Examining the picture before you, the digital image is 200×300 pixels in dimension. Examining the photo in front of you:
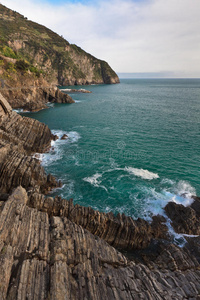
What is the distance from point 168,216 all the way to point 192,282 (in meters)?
10.0

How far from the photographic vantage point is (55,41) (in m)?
188

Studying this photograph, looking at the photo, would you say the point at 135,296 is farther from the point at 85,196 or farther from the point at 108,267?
the point at 85,196

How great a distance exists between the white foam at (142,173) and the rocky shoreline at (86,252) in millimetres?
7838

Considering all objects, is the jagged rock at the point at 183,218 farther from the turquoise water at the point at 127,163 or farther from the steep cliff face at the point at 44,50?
the steep cliff face at the point at 44,50

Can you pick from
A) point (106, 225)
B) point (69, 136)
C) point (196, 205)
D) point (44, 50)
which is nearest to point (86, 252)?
point (106, 225)

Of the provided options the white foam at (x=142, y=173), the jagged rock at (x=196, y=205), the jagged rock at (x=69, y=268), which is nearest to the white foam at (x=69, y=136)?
the white foam at (x=142, y=173)

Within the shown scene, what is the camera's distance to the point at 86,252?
14.3m

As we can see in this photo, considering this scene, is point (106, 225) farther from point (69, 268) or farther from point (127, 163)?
point (127, 163)

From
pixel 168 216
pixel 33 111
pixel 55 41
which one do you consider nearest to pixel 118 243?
pixel 168 216

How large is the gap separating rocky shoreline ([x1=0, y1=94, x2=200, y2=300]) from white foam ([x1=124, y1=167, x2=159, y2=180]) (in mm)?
7838

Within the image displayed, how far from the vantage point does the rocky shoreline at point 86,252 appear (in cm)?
1113

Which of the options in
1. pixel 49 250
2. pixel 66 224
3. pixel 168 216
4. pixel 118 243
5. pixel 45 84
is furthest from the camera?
pixel 45 84

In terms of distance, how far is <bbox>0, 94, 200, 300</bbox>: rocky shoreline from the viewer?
11133 millimetres

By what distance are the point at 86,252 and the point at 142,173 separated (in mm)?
21432
